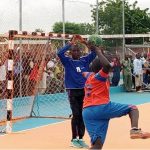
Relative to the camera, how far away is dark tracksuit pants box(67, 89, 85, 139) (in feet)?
29.8

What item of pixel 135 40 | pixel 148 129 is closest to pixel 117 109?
pixel 148 129

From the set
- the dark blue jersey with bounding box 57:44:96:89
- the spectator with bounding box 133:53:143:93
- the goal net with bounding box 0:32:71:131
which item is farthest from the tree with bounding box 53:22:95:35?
the dark blue jersey with bounding box 57:44:96:89

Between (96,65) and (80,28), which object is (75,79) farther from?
(80,28)

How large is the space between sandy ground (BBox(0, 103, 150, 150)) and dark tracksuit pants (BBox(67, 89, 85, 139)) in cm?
32

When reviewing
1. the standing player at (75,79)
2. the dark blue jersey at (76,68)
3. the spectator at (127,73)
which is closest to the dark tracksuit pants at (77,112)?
the standing player at (75,79)

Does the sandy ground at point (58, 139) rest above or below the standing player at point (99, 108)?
below

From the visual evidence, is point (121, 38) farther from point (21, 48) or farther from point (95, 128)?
point (95, 128)

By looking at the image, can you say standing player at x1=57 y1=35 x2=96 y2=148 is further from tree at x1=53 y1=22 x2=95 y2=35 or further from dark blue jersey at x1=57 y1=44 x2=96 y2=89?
tree at x1=53 y1=22 x2=95 y2=35

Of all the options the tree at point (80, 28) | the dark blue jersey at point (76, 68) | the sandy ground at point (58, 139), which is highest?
the tree at point (80, 28)

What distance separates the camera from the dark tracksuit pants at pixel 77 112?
358 inches

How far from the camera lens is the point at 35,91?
12.9 m

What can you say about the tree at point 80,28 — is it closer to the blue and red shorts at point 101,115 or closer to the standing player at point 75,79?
the standing player at point 75,79

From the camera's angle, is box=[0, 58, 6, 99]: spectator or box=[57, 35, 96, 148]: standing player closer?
box=[57, 35, 96, 148]: standing player

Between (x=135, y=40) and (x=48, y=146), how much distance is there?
3440cm
